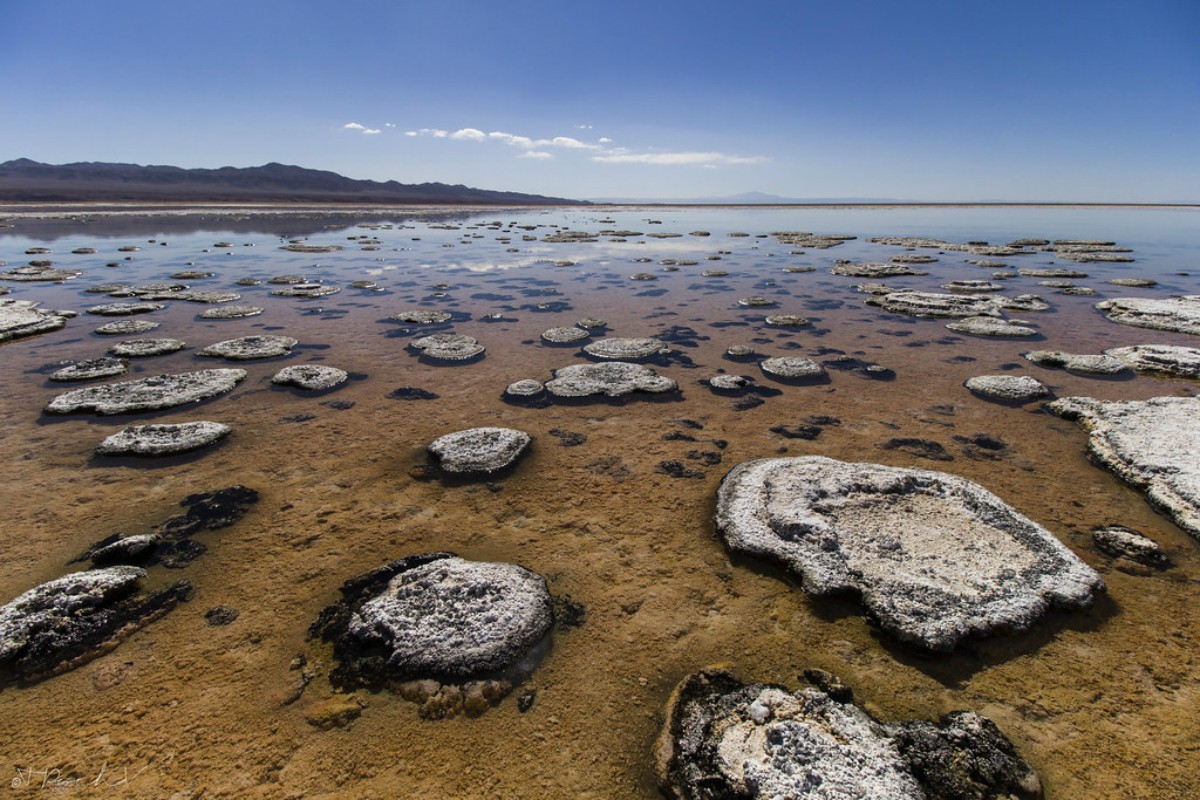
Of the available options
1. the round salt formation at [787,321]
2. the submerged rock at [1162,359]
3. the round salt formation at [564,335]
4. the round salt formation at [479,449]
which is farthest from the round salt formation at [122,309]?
the submerged rock at [1162,359]

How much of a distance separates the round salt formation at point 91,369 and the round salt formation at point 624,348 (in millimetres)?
5853

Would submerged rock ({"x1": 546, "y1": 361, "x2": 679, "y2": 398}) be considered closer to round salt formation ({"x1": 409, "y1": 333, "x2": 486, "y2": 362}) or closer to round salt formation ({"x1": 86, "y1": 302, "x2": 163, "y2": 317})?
round salt formation ({"x1": 409, "y1": 333, "x2": 486, "y2": 362})

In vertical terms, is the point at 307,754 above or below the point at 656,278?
below

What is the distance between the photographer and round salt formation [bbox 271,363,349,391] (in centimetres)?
600

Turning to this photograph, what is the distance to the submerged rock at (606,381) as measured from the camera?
589 cm

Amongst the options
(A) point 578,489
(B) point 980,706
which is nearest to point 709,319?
(A) point 578,489

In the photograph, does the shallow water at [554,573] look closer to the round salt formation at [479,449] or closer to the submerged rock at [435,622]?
the submerged rock at [435,622]

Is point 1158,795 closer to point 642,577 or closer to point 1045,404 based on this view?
point 642,577

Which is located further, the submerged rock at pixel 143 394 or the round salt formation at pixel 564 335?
the round salt formation at pixel 564 335

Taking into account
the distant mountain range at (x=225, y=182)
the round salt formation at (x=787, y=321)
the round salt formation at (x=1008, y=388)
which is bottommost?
the round salt formation at (x=1008, y=388)

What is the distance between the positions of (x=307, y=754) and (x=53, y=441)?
4539 millimetres

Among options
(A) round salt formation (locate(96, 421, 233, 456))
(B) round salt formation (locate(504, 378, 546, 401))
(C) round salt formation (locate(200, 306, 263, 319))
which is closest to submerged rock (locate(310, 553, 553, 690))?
(A) round salt formation (locate(96, 421, 233, 456))

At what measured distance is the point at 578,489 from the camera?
4.04 m

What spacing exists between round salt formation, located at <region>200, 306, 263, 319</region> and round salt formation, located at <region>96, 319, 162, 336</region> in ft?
2.72
